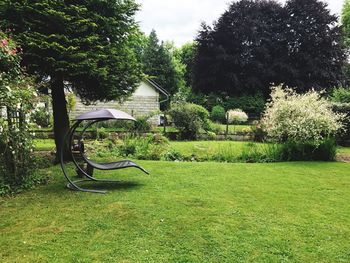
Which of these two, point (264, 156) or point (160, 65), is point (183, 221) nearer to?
point (264, 156)

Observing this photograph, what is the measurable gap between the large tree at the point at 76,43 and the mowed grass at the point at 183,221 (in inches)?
101

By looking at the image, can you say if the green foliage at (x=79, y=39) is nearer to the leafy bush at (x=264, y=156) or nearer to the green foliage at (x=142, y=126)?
the leafy bush at (x=264, y=156)

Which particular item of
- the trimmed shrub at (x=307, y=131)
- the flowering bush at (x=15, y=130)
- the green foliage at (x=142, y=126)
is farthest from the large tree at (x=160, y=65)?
the flowering bush at (x=15, y=130)

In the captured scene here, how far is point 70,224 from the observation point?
13.7 ft

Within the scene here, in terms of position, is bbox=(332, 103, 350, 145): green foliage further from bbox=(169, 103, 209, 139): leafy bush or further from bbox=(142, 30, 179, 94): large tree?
bbox=(142, 30, 179, 94): large tree

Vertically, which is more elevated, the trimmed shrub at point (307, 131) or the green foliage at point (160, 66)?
the green foliage at point (160, 66)

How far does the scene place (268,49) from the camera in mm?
28766

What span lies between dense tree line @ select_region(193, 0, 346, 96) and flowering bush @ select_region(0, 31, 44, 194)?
2286 centimetres

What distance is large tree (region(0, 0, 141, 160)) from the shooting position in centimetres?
659

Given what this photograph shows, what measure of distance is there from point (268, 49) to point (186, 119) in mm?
17321

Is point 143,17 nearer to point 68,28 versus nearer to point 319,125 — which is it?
point 68,28

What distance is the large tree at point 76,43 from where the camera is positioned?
6.59 m

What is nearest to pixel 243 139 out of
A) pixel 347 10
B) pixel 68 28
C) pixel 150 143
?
pixel 150 143

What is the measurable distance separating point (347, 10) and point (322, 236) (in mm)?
40090
